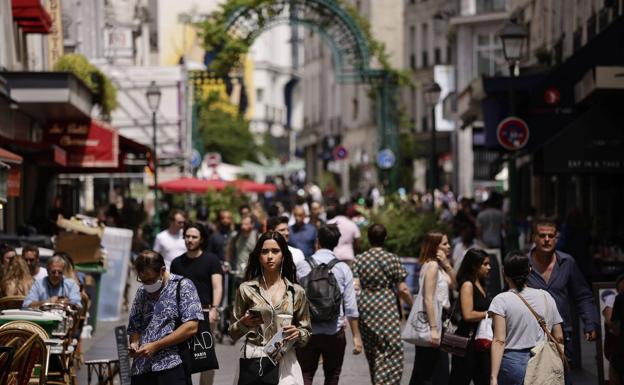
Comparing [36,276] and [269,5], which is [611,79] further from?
[269,5]

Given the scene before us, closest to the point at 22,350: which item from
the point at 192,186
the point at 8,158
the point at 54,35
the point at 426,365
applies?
the point at 426,365

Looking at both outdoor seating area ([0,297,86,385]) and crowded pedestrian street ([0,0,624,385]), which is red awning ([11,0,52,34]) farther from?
outdoor seating area ([0,297,86,385])

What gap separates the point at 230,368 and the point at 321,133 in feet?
257

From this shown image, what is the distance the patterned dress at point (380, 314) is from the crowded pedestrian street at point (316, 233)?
2cm

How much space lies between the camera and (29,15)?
25844 mm

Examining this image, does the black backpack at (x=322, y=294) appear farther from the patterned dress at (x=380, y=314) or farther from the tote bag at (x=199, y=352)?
the tote bag at (x=199, y=352)

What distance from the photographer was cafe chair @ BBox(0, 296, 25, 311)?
1460 cm

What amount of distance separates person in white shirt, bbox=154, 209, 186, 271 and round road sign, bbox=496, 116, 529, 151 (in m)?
7.11

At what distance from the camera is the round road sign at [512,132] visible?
76.0ft

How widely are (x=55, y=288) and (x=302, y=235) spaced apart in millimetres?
5288

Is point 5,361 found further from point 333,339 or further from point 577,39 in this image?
point 577,39

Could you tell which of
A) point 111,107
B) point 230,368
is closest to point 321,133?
point 111,107

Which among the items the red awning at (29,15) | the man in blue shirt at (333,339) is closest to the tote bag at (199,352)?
the man in blue shirt at (333,339)

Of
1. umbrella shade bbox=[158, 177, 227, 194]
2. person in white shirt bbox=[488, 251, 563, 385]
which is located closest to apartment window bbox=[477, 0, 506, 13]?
umbrella shade bbox=[158, 177, 227, 194]
